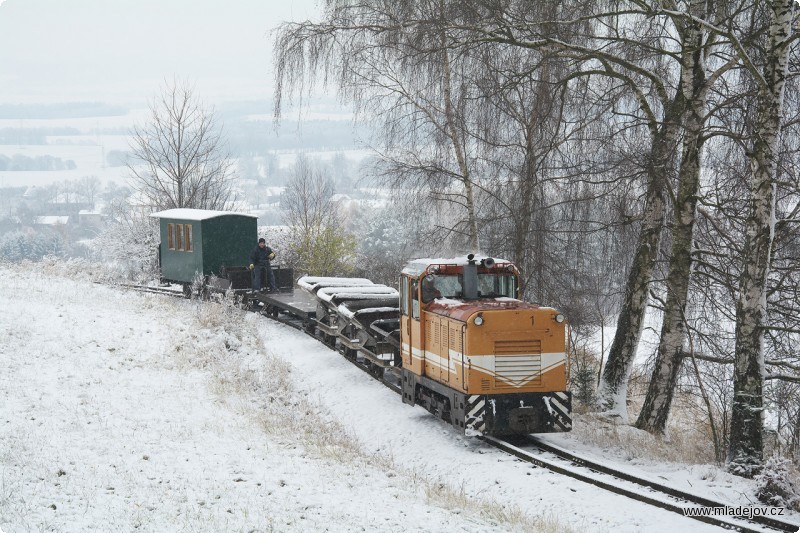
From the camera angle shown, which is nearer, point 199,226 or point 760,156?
point 760,156

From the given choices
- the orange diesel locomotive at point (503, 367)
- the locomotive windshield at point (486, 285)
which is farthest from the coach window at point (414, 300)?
the orange diesel locomotive at point (503, 367)

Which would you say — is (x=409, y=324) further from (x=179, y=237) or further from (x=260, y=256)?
(x=179, y=237)

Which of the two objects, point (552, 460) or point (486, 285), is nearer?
point (552, 460)

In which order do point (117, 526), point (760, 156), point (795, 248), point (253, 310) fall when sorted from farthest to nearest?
point (253, 310)
point (795, 248)
point (760, 156)
point (117, 526)

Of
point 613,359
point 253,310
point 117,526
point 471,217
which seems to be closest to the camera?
point 117,526

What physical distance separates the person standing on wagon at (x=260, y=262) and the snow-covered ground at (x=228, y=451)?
19.7ft

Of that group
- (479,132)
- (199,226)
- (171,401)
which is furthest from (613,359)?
(199,226)

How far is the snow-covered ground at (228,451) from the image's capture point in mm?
8203

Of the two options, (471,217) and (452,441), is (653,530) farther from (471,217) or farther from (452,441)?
(471,217)

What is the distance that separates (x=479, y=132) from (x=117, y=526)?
1107 cm

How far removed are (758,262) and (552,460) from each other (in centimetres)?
378

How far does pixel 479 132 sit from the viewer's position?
1639 centimetres

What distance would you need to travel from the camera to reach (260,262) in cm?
2470

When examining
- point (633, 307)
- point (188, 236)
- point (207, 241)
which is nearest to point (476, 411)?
point (633, 307)
